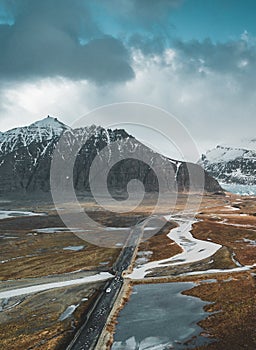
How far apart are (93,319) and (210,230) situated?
9190cm

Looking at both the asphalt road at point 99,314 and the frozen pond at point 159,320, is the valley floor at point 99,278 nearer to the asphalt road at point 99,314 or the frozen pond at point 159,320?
the asphalt road at point 99,314

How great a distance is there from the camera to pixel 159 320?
4159cm

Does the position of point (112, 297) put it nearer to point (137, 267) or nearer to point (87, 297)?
point (87, 297)

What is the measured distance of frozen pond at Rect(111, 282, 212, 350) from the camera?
35.2 m

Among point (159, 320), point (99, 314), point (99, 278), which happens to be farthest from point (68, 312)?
point (99, 278)

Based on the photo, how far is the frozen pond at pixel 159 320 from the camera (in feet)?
116

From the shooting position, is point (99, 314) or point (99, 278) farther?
point (99, 278)

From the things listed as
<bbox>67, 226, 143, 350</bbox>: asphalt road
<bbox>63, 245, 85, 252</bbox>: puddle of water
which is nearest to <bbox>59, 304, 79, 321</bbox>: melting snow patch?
<bbox>67, 226, 143, 350</bbox>: asphalt road

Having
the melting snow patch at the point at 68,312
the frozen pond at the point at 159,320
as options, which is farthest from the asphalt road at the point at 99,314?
the melting snow patch at the point at 68,312

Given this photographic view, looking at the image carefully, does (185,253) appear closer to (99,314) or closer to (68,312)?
(99,314)

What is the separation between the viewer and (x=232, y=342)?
3416 centimetres

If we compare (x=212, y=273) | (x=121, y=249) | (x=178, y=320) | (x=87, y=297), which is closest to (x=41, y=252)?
(x=121, y=249)

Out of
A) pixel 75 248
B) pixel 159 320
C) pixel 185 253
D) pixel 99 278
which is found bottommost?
pixel 75 248

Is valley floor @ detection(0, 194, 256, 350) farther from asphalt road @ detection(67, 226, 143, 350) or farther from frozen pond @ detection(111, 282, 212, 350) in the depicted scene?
frozen pond @ detection(111, 282, 212, 350)
